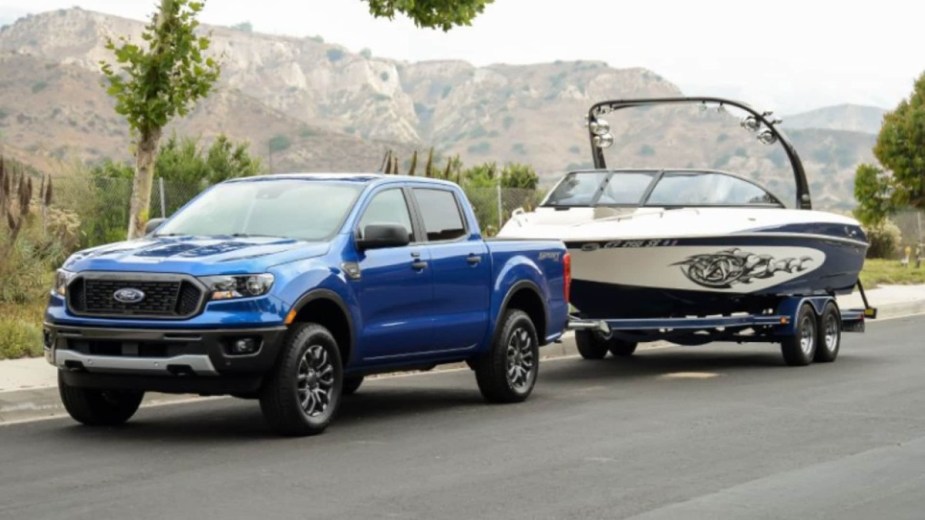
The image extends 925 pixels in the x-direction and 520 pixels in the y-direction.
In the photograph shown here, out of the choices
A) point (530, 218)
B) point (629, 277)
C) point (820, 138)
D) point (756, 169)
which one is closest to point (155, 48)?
point (530, 218)

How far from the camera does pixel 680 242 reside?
17641 mm

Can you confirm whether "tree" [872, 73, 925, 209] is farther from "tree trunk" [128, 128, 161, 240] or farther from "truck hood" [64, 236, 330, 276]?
"truck hood" [64, 236, 330, 276]

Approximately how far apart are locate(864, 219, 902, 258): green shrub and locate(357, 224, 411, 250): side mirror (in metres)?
37.8

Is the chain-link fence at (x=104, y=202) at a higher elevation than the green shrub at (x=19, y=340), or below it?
higher

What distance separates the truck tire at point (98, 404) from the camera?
12250mm

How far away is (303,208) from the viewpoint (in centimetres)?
1296

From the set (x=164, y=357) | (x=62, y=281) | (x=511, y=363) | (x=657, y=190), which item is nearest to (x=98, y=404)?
(x=62, y=281)

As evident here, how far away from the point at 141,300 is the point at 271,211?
1.79m

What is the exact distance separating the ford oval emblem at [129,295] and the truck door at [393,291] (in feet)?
5.88

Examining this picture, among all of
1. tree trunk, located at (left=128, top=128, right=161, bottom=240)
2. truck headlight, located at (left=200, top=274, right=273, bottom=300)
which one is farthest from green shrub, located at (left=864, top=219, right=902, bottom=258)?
truck headlight, located at (left=200, top=274, right=273, bottom=300)

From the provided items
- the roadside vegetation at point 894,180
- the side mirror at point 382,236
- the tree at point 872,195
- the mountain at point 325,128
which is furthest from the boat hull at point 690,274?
the mountain at point 325,128

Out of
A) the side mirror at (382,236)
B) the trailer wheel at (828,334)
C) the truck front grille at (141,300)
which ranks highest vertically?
the side mirror at (382,236)

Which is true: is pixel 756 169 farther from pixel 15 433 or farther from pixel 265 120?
pixel 15 433

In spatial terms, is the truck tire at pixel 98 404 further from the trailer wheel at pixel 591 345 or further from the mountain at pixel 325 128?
the mountain at pixel 325 128
